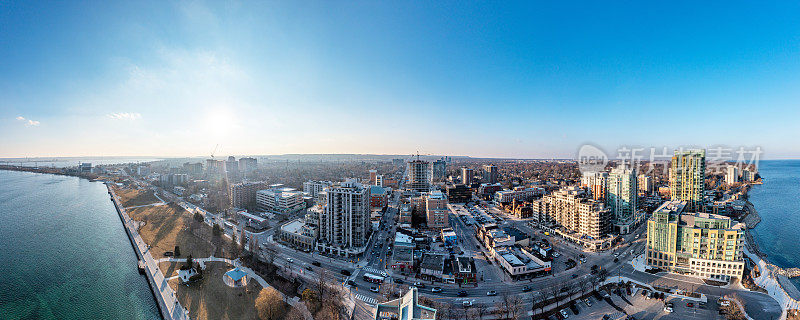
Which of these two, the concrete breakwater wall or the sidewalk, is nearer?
the sidewalk

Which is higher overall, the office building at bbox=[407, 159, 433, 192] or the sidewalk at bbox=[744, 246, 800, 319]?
the office building at bbox=[407, 159, 433, 192]

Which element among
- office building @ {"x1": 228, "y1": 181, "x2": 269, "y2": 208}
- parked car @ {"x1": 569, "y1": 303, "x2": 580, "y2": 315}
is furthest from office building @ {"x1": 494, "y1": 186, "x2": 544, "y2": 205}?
office building @ {"x1": 228, "y1": 181, "x2": 269, "y2": 208}

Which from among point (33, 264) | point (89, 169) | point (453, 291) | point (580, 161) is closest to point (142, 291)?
point (33, 264)

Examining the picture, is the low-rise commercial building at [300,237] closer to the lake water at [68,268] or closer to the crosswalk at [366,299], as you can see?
the crosswalk at [366,299]

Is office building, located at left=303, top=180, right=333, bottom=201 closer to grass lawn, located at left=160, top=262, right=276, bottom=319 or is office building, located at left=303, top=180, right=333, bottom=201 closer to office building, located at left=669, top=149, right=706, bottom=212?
grass lawn, located at left=160, top=262, right=276, bottom=319

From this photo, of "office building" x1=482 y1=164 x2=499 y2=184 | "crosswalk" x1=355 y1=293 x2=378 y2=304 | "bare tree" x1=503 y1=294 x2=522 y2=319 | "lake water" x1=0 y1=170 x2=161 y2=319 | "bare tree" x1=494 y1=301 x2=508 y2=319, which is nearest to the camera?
"bare tree" x1=503 y1=294 x2=522 y2=319

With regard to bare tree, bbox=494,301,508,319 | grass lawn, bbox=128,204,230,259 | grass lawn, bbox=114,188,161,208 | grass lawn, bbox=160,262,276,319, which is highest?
grass lawn, bbox=114,188,161,208

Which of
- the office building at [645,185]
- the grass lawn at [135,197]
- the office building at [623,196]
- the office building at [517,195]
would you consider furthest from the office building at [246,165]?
the office building at [645,185]
